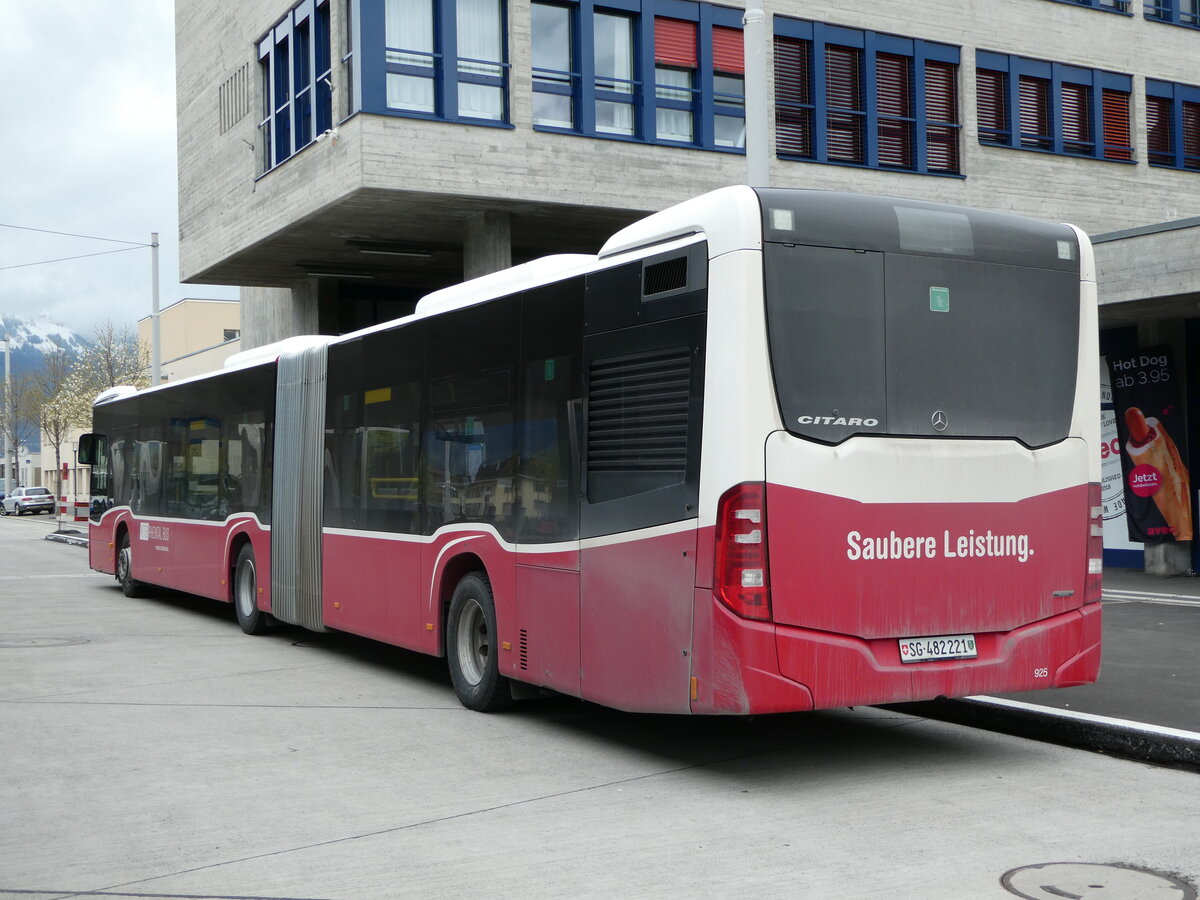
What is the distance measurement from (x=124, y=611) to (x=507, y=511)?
10475 millimetres

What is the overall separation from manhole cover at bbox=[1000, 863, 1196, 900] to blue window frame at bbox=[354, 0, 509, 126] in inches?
712

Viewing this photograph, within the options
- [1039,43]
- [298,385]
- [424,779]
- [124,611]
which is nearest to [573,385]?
[424,779]

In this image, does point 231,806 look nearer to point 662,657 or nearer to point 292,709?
point 662,657

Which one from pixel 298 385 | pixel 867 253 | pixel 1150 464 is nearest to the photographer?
pixel 867 253

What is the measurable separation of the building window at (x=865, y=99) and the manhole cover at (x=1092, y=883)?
20580 millimetres

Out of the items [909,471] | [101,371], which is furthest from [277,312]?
[101,371]

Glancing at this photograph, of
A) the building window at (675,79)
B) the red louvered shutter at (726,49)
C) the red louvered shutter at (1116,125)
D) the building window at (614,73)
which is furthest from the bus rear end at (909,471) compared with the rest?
the red louvered shutter at (1116,125)

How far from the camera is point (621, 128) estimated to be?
2356cm

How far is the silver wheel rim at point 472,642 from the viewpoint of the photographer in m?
9.82

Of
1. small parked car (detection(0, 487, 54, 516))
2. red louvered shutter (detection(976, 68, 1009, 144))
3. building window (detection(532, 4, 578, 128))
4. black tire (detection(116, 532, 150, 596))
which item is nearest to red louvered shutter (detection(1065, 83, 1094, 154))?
red louvered shutter (detection(976, 68, 1009, 144))

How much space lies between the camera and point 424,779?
7.53 m

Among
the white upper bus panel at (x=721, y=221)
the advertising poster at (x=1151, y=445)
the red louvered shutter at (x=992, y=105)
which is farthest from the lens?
the red louvered shutter at (x=992, y=105)

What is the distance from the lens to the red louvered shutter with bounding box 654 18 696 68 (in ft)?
78.0

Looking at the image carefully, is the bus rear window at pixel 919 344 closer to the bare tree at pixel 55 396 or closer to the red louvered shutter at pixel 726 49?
the red louvered shutter at pixel 726 49
